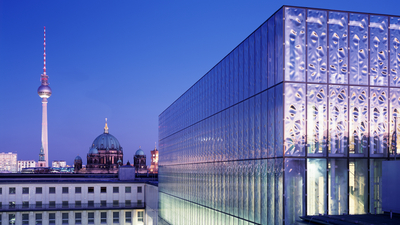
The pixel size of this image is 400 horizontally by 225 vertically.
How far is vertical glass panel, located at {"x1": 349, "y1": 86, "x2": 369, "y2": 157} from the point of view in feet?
71.2

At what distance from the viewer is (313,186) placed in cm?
2103

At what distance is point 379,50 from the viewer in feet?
73.0

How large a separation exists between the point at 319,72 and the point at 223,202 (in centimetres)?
1206

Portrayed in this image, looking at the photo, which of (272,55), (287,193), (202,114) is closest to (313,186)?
(287,193)

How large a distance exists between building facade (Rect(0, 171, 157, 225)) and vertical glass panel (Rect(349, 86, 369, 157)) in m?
44.8

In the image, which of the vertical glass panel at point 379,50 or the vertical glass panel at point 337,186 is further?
the vertical glass panel at point 379,50

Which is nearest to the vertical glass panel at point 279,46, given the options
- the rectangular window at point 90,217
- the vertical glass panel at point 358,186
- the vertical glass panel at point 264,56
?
the vertical glass panel at point 264,56

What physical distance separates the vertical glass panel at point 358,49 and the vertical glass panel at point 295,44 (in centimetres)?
267

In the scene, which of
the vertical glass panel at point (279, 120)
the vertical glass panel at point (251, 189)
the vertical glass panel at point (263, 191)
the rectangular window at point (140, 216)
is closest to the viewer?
the vertical glass panel at point (279, 120)

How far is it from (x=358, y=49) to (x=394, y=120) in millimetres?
4084

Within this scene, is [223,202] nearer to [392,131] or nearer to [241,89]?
[241,89]

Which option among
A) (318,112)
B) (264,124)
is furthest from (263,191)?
(318,112)

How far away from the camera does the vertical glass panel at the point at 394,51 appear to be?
22516 mm

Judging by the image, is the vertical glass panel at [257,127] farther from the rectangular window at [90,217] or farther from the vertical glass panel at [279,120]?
the rectangular window at [90,217]
